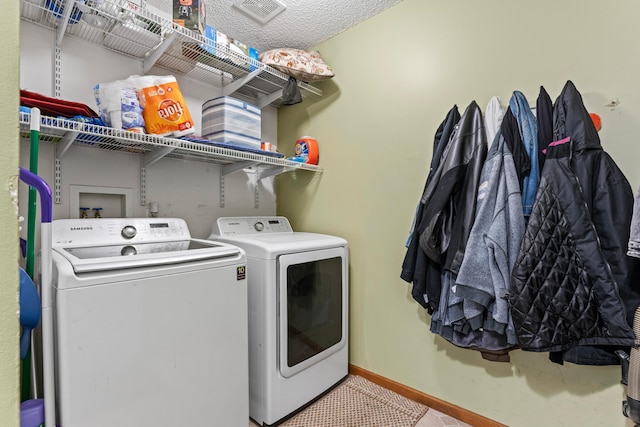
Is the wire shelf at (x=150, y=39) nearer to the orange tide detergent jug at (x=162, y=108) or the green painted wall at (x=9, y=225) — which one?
the orange tide detergent jug at (x=162, y=108)

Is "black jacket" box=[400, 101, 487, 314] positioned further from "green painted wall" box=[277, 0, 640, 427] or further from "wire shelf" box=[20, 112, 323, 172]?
"wire shelf" box=[20, 112, 323, 172]

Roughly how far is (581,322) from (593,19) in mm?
1296

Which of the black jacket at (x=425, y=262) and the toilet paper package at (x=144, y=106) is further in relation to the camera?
the black jacket at (x=425, y=262)

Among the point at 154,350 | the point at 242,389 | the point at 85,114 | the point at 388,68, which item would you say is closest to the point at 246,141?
the point at 85,114

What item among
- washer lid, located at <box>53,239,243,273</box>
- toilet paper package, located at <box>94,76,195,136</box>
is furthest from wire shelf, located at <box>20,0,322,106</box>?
washer lid, located at <box>53,239,243,273</box>

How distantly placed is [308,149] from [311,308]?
1.14m

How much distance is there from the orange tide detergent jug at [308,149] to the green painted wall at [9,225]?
1.93 metres

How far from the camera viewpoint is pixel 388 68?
2033mm

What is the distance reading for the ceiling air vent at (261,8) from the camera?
187 centimetres

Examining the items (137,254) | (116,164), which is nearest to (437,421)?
(137,254)

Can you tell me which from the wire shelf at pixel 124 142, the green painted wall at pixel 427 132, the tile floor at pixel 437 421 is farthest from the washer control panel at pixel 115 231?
the tile floor at pixel 437 421

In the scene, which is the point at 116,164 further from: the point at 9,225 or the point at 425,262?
the point at 425,262

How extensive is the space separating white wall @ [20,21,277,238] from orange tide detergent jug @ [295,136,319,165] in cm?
45

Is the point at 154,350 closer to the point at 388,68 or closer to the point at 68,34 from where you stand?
the point at 68,34
